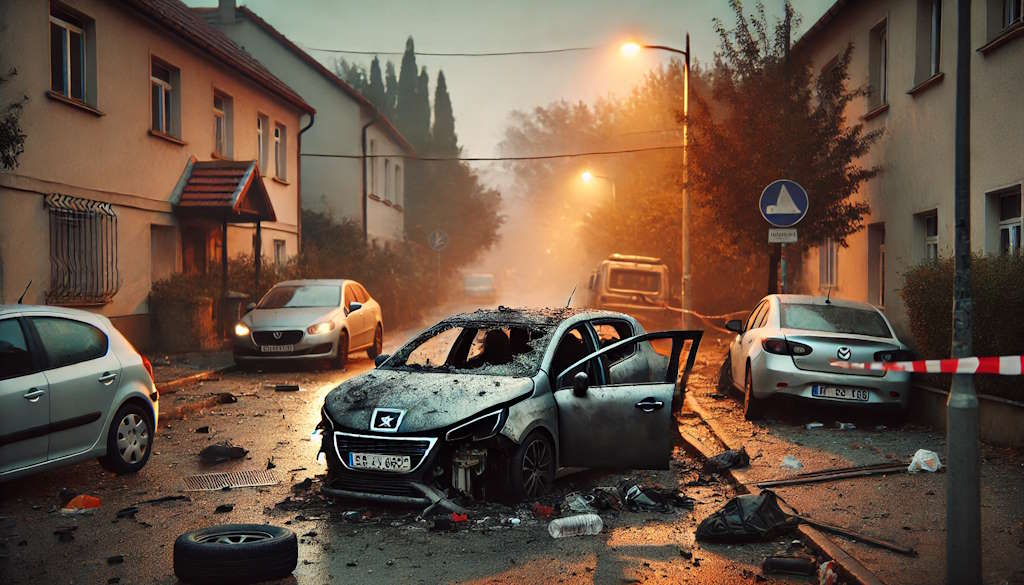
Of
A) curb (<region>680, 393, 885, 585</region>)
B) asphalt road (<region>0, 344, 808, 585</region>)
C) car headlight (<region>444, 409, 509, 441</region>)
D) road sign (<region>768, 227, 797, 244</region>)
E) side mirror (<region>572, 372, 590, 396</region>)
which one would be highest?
road sign (<region>768, 227, 797, 244</region>)

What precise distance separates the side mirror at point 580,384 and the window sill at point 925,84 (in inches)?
395

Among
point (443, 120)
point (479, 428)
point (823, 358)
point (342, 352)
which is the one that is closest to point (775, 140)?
point (823, 358)

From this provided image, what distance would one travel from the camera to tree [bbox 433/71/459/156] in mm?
62800

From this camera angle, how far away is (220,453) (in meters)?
8.94

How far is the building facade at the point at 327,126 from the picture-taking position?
34.8 m

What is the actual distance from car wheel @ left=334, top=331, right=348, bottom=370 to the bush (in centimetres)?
993

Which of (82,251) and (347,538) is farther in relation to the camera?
(82,251)

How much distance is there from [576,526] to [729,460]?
2521mm

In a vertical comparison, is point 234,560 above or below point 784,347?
below

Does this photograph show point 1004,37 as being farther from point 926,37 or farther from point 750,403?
point 750,403

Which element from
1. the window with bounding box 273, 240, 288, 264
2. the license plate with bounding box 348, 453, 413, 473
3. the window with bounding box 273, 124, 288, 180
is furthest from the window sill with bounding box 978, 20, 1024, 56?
the window with bounding box 273, 124, 288, 180

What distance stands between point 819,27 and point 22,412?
18.1 m

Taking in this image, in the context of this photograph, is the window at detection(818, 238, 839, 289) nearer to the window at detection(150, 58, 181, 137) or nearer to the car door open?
the car door open

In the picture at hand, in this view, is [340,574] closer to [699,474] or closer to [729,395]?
[699,474]
